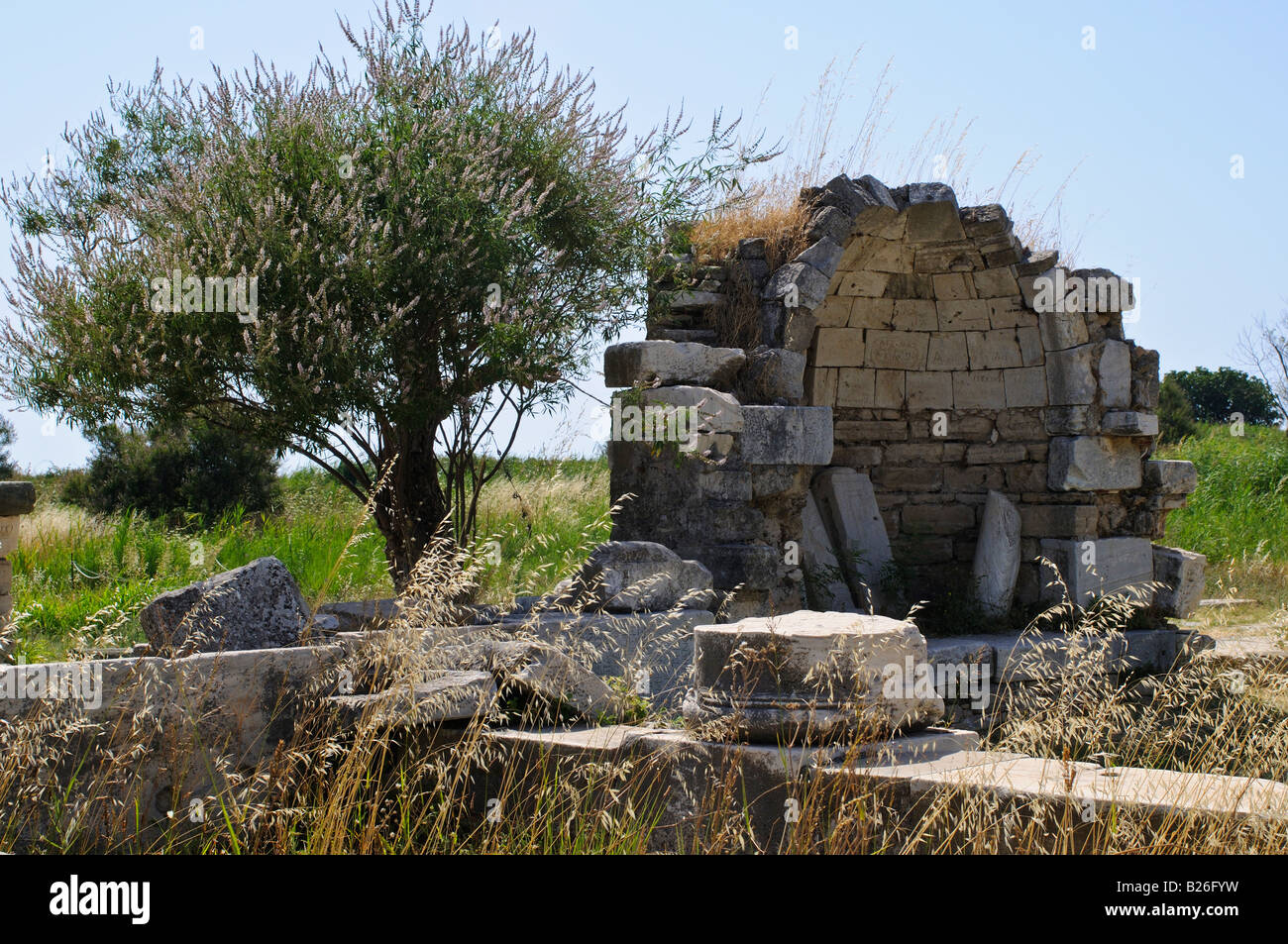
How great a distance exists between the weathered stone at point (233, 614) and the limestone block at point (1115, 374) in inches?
281

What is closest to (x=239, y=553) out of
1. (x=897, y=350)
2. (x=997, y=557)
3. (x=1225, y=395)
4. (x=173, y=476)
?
(x=173, y=476)

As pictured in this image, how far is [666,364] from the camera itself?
7.26m

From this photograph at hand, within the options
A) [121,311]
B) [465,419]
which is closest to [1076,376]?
[465,419]

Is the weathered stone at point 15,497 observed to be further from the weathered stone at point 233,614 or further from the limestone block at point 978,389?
the limestone block at point 978,389

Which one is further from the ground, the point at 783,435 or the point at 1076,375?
the point at 1076,375

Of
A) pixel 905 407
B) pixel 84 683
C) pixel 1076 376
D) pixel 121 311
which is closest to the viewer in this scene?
pixel 84 683

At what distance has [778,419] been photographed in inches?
298

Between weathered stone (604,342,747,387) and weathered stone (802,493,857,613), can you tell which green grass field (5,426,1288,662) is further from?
weathered stone (802,493,857,613)

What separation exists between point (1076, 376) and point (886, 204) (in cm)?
230

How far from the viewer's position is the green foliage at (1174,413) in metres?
23.1

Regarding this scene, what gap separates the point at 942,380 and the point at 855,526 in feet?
5.28

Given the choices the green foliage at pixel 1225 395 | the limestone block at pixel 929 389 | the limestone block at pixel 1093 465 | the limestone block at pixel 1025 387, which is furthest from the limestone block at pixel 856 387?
the green foliage at pixel 1225 395

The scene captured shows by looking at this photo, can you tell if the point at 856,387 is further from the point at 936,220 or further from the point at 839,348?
the point at 936,220

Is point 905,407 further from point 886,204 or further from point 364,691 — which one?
point 364,691
